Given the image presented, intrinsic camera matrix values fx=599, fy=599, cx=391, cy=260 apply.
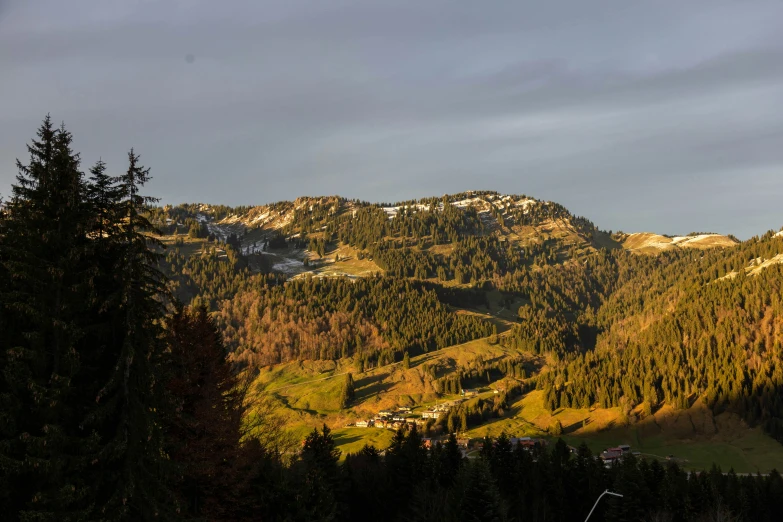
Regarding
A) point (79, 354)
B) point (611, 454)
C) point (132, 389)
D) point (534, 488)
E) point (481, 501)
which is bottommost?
point (611, 454)

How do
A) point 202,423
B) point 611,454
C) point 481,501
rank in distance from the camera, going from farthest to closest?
point 611,454 < point 481,501 < point 202,423

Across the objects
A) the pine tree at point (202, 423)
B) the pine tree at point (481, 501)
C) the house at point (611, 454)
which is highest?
the pine tree at point (202, 423)

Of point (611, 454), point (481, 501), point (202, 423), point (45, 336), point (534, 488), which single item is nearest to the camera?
point (45, 336)

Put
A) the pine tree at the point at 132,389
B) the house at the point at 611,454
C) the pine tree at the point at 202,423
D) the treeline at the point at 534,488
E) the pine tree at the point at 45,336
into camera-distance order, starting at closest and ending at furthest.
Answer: the pine tree at the point at 45,336
the pine tree at the point at 132,389
the pine tree at the point at 202,423
the treeline at the point at 534,488
the house at the point at 611,454

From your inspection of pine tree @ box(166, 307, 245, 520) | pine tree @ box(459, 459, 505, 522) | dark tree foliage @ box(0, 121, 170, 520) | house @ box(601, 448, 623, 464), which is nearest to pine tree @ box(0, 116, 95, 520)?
dark tree foliage @ box(0, 121, 170, 520)

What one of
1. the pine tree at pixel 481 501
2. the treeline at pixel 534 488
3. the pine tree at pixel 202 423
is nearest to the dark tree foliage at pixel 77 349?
the pine tree at pixel 202 423

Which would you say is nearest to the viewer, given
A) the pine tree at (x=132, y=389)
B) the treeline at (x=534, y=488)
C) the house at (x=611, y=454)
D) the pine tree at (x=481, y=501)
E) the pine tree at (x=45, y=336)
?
the pine tree at (x=45, y=336)

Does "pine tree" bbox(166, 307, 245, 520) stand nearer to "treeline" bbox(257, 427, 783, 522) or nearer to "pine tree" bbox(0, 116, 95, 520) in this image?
"pine tree" bbox(0, 116, 95, 520)

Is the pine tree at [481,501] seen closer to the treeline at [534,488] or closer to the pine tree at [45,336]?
the treeline at [534,488]

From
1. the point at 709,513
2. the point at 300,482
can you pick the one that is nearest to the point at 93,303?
the point at 300,482

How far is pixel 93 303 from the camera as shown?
33188mm

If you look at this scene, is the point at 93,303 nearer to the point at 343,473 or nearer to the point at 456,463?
the point at 343,473

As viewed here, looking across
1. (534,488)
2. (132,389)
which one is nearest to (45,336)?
(132,389)

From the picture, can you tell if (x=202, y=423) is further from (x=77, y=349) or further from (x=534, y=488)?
(x=534, y=488)
